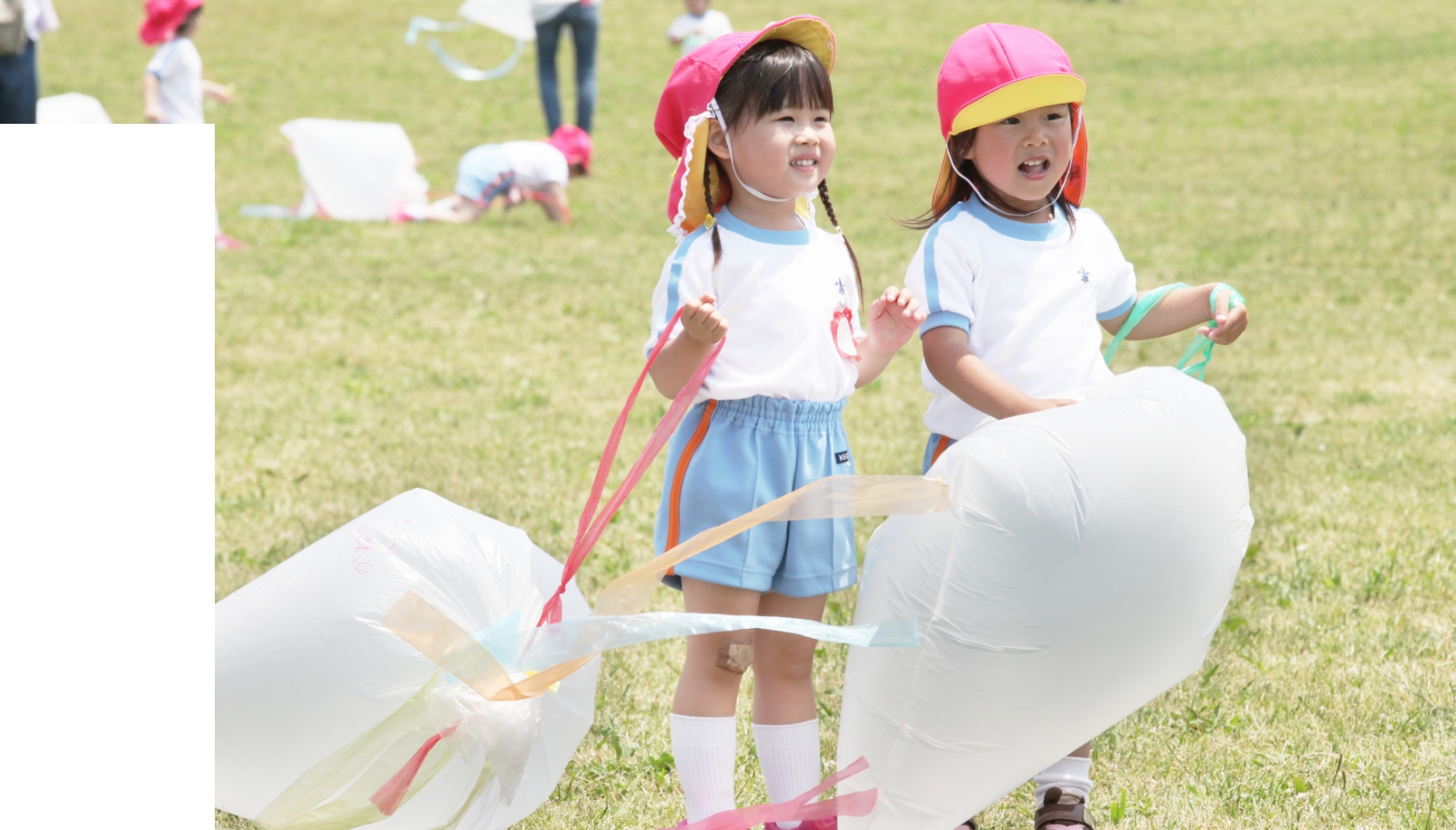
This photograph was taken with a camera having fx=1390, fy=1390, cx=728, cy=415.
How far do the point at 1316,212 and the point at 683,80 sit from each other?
839 cm

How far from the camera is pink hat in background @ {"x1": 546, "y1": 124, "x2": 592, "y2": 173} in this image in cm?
1029

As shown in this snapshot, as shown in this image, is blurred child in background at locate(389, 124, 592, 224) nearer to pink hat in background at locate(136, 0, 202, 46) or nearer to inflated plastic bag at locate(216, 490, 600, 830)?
pink hat in background at locate(136, 0, 202, 46)

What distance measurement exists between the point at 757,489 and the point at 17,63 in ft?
15.8

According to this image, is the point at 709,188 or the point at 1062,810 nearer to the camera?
the point at 709,188

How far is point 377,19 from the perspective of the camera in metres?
18.3

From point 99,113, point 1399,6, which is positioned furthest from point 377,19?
point 1399,6

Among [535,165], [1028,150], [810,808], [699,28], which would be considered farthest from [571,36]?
[810,808]

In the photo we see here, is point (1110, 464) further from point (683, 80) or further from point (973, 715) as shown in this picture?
point (683, 80)

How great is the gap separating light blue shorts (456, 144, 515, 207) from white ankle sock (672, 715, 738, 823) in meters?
6.92

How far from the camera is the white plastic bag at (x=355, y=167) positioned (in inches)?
336

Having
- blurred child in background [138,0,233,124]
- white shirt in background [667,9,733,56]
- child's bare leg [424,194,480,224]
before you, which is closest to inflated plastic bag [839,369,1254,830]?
child's bare leg [424,194,480,224]

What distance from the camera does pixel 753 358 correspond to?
2.15 m

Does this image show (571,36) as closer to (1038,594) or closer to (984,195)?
(984,195)

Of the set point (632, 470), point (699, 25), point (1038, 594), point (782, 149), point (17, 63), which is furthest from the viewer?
point (699, 25)
